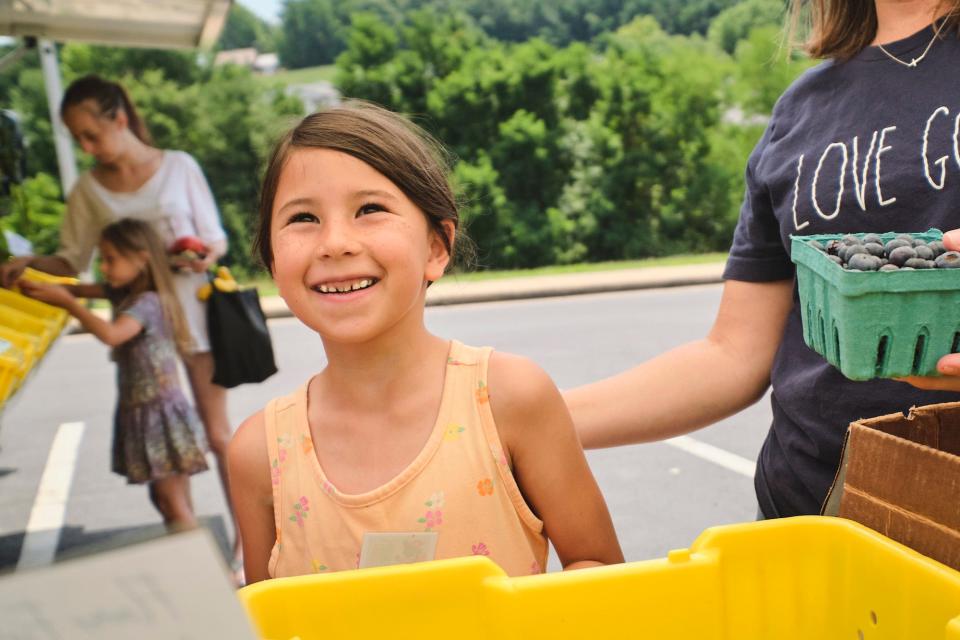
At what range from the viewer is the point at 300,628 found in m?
0.86

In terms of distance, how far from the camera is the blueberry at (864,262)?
0.94m

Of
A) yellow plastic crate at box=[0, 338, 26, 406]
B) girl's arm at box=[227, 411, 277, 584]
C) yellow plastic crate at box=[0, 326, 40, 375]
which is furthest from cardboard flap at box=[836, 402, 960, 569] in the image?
yellow plastic crate at box=[0, 326, 40, 375]

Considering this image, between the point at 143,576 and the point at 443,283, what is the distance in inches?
508

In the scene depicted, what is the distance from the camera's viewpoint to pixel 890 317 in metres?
0.96

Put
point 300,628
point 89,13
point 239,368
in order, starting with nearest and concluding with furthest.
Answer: point 300,628 < point 239,368 < point 89,13

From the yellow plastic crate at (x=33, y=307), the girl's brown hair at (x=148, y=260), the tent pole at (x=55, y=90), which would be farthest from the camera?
the tent pole at (x=55, y=90)

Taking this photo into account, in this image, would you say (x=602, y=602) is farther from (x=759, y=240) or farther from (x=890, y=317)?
(x=759, y=240)

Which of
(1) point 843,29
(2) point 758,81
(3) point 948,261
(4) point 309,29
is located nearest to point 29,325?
Result: (1) point 843,29

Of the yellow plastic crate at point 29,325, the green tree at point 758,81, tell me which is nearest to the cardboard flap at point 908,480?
the yellow plastic crate at point 29,325

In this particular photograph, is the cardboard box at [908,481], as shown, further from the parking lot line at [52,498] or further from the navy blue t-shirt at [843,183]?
the parking lot line at [52,498]

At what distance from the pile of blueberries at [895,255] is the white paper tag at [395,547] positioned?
663 mm

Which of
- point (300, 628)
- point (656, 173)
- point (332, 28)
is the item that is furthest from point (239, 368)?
point (332, 28)

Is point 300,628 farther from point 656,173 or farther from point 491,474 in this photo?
point 656,173

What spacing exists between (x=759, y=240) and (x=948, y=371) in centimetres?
56
